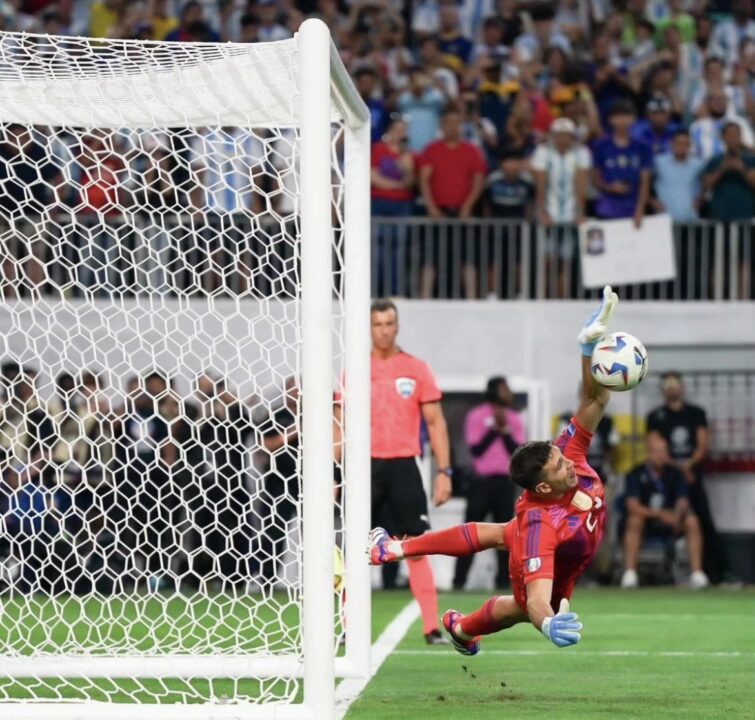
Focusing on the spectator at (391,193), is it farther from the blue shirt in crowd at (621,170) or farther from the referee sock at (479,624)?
the referee sock at (479,624)

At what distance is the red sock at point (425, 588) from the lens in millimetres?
10016

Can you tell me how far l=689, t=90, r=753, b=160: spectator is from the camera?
17812 mm

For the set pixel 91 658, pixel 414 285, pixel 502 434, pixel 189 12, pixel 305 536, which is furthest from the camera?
pixel 189 12

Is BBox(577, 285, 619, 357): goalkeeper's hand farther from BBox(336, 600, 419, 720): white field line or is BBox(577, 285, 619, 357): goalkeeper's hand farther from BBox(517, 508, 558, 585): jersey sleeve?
BBox(336, 600, 419, 720): white field line

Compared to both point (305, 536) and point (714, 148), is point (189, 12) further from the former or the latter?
point (305, 536)

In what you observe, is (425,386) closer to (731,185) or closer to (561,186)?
(561,186)

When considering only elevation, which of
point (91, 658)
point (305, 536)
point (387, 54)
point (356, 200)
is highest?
point (387, 54)

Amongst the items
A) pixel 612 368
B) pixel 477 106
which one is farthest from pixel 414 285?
pixel 612 368

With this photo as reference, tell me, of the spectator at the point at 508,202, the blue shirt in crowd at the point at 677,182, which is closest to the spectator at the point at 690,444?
the blue shirt in crowd at the point at 677,182

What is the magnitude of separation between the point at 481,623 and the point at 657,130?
10.9 meters

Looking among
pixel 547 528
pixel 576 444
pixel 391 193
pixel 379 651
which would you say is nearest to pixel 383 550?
pixel 547 528

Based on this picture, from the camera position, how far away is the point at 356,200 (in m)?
8.51

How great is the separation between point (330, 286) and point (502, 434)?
32.4 feet

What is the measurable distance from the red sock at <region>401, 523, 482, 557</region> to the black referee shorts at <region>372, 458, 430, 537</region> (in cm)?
250
